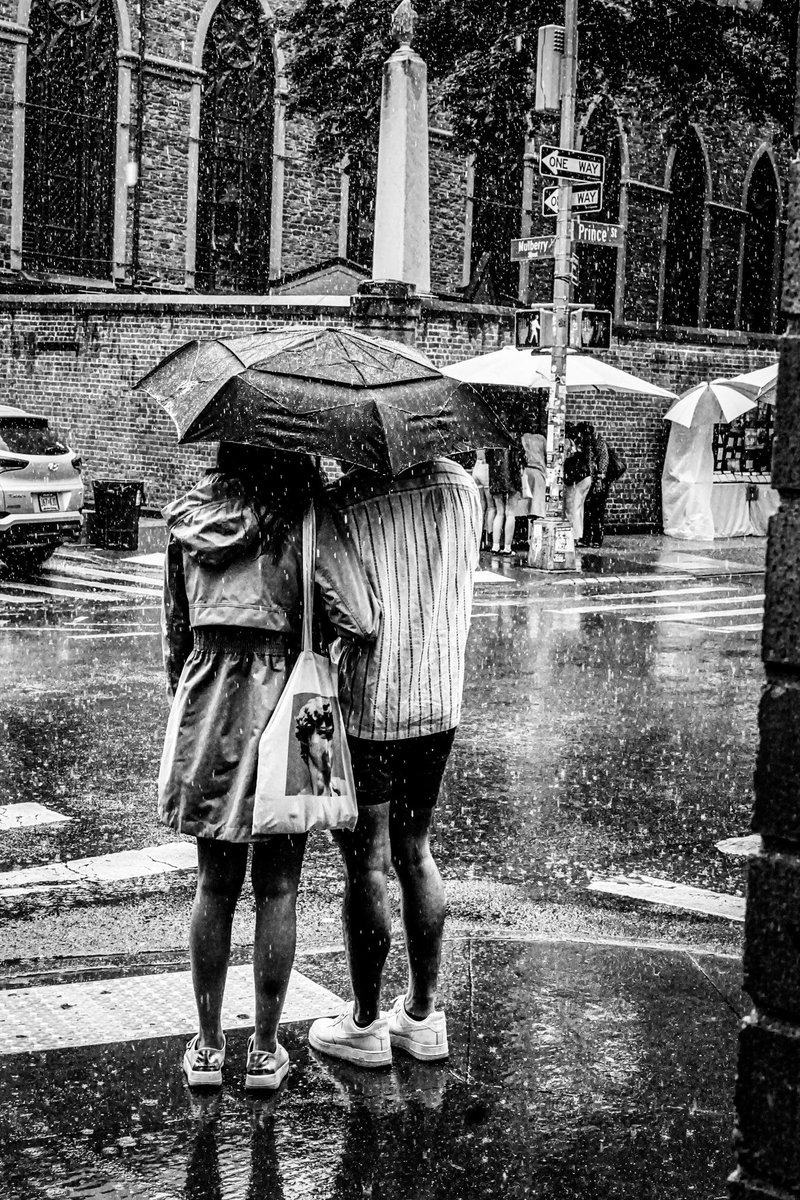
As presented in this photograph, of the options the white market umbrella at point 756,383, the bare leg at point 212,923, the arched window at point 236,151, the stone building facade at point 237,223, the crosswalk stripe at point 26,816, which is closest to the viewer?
the bare leg at point 212,923

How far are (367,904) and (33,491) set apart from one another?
13.0 meters

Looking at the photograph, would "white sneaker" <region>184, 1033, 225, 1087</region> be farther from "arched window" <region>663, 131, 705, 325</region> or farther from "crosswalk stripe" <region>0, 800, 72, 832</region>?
"arched window" <region>663, 131, 705, 325</region>

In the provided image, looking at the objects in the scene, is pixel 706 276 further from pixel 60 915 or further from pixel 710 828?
pixel 60 915

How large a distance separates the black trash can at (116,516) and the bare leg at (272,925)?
15562mm

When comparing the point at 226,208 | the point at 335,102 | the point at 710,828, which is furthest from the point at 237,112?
the point at 710,828

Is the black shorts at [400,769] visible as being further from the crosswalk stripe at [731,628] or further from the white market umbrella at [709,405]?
the white market umbrella at [709,405]

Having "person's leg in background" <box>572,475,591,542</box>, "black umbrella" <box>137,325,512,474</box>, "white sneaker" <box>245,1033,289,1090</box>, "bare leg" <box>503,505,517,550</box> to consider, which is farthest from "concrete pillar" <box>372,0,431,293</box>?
"white sneaker" <box>245,1033,289,1090</box>

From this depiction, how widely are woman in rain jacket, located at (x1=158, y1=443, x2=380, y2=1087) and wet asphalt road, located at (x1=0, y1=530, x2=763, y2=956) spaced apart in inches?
82.9

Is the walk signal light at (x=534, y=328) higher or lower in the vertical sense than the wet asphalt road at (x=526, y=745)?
higher

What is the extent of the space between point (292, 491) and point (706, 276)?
111ft

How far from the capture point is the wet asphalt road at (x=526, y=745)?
6.97 metres

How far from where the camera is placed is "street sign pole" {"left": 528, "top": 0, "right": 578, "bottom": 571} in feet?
63.5

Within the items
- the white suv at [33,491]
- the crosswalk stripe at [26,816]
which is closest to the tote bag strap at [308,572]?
the crosswalk stripe at [26,816]

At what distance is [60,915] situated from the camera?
19.5 feet
